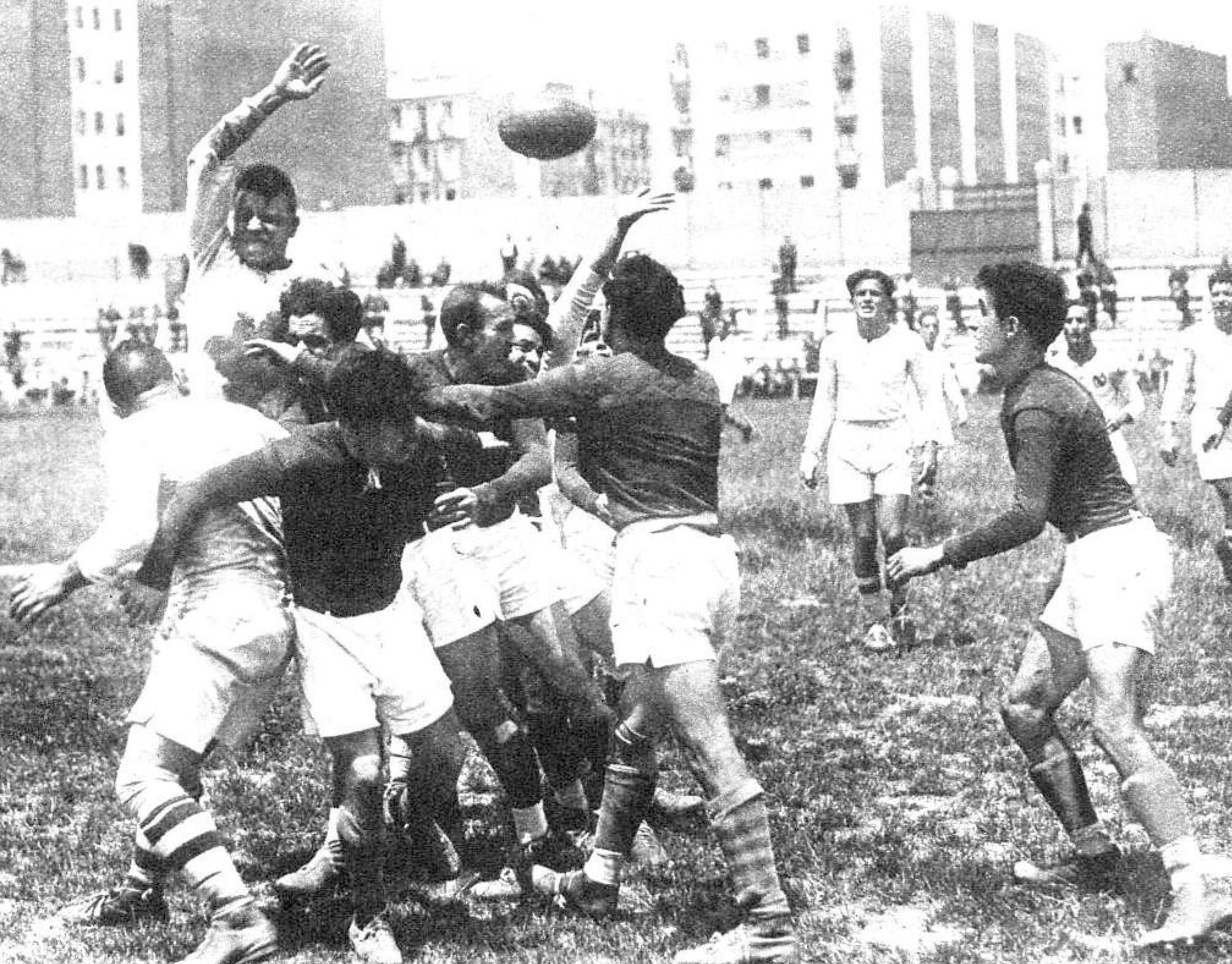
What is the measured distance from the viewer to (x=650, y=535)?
5.83 meters

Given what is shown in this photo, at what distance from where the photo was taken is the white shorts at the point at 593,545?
316 inches

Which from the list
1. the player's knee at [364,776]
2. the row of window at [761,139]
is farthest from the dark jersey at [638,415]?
the row of window at [761,139]

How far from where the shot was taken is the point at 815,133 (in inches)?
3627

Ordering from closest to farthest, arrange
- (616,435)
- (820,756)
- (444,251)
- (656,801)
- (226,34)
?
1. (616,435)
2. (656,801)
3. (820,756)
4. (444,251)
5. (226,34)

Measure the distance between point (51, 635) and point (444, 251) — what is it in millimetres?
55194

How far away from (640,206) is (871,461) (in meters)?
4.84

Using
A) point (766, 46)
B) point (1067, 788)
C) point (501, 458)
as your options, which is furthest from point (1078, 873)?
point (766, 46)

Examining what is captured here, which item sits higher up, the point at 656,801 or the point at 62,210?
the point at 62,210

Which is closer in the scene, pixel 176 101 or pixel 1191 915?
pixel 1191 915

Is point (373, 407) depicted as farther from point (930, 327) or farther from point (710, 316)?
point (710, 316)

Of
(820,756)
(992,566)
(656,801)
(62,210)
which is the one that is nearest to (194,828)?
(656,801)

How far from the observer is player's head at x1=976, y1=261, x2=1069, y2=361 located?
6.02 metres

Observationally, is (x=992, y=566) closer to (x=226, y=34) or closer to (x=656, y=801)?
(x=656, y=801)

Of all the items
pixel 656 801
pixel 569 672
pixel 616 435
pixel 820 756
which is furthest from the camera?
pixel 820 756
